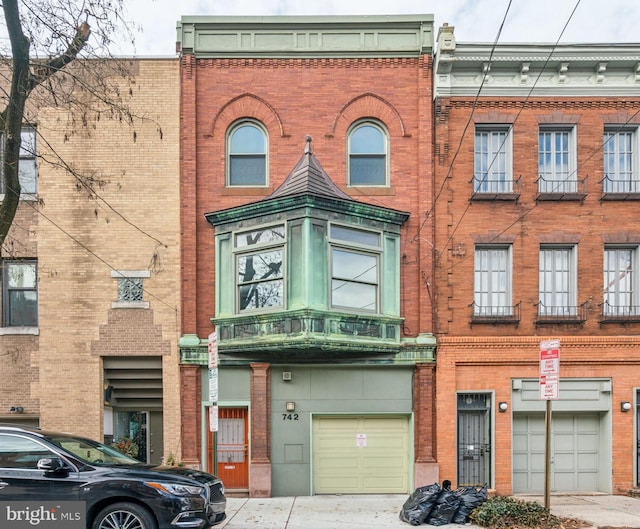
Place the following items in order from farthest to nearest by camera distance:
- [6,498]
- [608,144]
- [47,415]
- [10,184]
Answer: [608,144] → [47,415] → [10,184] → [6,498]

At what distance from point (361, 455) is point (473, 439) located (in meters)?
2.60

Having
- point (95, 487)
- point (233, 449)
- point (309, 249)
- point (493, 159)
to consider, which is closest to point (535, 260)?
point (493, 159)

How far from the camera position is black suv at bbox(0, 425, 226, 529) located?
7977 millimetres

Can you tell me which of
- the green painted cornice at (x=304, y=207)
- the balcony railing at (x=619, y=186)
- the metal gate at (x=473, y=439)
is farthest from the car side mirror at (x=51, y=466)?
the balcony railing at (x=619, y=186)

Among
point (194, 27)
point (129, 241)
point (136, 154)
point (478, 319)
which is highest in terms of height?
point (194, 27)

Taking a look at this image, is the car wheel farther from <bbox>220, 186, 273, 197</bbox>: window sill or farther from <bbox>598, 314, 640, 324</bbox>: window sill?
<bbox>598, 314, 640, 324</bbox>: window sill

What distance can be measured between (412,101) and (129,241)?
24.4ft

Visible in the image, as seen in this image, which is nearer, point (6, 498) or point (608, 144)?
point (6, 498)

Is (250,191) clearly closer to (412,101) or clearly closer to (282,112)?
(282,112)

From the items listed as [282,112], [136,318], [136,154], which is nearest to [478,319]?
[282,112]

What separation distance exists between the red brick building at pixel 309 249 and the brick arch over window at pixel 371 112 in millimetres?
34

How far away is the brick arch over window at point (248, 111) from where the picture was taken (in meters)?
14.3

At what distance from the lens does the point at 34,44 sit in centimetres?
947

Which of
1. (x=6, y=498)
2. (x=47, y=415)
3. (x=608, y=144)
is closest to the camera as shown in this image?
(x=6, y=498)
